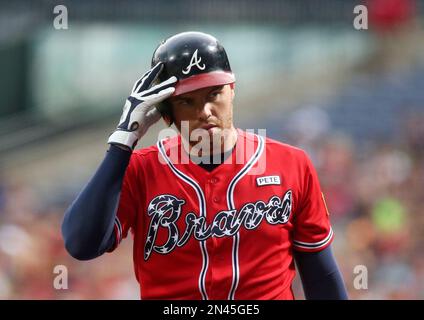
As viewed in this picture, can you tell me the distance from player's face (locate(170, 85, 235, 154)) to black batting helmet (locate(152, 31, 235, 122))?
0.09ft

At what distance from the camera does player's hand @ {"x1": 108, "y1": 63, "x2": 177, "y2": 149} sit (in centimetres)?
252

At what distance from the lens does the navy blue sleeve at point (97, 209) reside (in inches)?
98.0

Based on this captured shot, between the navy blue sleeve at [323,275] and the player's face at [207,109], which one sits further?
the navy blue sleeve at [323,275]

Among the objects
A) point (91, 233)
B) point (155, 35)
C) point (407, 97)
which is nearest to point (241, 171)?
point (91, 233)

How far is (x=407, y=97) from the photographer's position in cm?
1050

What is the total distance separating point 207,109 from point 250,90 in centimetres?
894

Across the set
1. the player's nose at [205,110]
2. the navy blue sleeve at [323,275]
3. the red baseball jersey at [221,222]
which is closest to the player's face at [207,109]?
the player's nose at [205,110]

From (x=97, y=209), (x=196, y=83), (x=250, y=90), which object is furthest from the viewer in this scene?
(x=250, y=90)

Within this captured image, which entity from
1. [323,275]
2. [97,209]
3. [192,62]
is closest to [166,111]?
[192,62]

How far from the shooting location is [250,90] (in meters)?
11.5

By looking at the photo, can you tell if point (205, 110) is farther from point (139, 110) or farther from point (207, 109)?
point (139, 110)

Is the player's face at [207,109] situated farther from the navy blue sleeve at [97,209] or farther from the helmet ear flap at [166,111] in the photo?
the navy blue sleeve at [97,209]

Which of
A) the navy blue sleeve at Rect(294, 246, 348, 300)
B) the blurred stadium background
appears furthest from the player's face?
the blurred stadium background

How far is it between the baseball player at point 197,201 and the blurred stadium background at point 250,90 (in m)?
5.43
